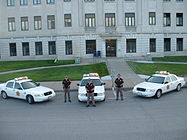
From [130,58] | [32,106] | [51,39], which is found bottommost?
[32,106]

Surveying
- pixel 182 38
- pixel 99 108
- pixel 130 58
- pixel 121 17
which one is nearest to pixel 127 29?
pixel 121 17

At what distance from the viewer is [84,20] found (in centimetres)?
3412

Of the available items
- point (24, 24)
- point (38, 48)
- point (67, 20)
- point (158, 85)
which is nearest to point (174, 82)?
point (158, 85)

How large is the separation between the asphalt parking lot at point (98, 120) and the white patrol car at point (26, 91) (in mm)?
411

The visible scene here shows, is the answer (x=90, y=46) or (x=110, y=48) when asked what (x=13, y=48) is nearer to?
(x=90, y=46)

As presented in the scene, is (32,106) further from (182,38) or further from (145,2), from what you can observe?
(182,38)

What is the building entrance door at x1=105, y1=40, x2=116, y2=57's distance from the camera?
34.3 metres

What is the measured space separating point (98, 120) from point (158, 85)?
5995mm

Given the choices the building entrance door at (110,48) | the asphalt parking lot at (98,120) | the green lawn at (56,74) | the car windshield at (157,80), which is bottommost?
the asphalt parking lot at (98,120)

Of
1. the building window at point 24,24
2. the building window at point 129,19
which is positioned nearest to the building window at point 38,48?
the building window at point 24,24

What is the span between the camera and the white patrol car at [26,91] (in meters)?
13.2

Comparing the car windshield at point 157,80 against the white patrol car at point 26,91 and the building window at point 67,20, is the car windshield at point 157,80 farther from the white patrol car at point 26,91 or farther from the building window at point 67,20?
the building window at point 67,20

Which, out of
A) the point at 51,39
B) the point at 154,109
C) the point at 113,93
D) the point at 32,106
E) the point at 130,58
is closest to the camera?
the point at 154,109

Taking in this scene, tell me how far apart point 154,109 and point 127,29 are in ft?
79.6
